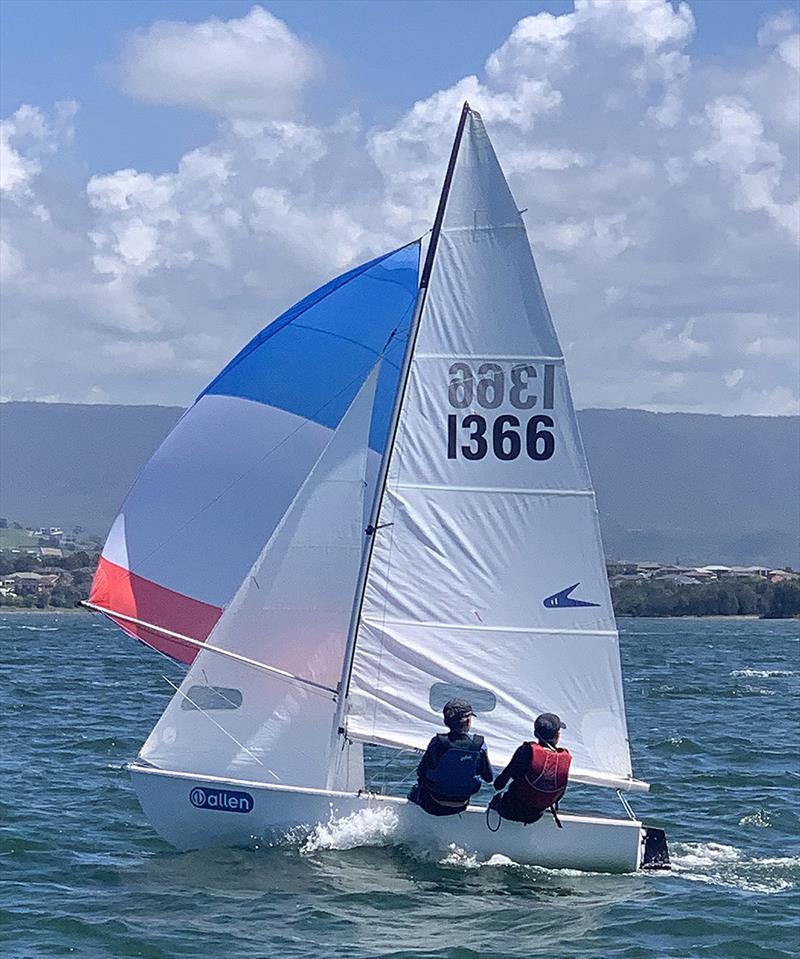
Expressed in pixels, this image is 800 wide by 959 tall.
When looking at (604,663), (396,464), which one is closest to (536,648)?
(604,663)

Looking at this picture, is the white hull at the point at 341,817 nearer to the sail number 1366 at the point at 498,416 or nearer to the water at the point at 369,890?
the water at the point at 369,890

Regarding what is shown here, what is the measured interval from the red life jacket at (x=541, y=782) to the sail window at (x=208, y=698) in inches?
106

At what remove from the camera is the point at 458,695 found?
14.8 m

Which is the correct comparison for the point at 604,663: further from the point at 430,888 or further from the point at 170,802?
the point at 170,802

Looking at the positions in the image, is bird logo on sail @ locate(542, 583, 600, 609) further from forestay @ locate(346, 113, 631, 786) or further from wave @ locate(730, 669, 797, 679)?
wave @ locate(730, 669, 797, 679)

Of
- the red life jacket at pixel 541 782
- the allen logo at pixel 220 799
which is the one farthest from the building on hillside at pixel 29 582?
the red life jacket at pixel 541 782

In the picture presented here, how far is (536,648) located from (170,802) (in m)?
3.47

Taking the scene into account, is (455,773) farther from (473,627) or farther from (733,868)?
(733,868)

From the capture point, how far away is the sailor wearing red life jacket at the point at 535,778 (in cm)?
1410

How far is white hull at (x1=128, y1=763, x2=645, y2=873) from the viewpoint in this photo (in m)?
14.3

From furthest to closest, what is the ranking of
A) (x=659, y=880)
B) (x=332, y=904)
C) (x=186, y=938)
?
(x=659, y=880) → (x=332, y=904) → (x=186, y=938)

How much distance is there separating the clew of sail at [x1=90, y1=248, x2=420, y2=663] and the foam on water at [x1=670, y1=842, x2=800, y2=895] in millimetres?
4620

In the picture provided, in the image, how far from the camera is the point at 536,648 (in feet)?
48.6

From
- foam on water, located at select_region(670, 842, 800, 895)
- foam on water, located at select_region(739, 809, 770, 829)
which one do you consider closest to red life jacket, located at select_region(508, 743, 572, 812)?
foam on water, located at select_region(670, 842, 800, 895)
